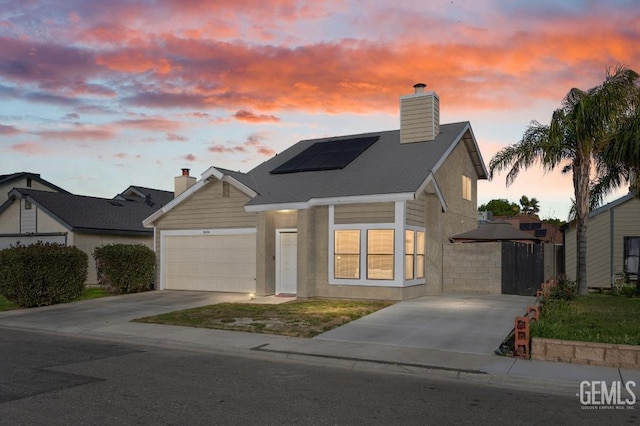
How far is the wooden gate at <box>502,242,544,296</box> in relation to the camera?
21.0 metres

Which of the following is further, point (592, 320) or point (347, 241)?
point (347, 241)

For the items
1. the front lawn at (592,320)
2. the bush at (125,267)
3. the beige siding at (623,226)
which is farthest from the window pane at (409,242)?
the bush at (125,267)

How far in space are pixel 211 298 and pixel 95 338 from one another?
24.5 feet

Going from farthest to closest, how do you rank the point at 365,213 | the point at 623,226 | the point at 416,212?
the point at 623,226 → the point at 416,212 → the point at 365,213

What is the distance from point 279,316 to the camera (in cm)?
1553

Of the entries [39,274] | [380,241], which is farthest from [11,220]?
[380,241]

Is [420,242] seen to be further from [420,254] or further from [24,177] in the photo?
[24,177]

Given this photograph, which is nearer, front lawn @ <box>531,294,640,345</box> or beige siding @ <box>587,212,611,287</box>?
front lawn @ <box>531,294,640,345</box>

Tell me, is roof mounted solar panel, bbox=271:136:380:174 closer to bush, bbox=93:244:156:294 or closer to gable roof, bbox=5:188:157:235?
bush, bbox=93:244:156:294

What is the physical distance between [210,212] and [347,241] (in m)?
→ 6.75

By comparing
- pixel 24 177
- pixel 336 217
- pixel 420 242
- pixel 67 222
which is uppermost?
pixel 24 177

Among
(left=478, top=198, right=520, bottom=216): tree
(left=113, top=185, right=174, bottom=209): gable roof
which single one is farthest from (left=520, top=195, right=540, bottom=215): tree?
(left=113, top=185, right=174, bottom=209): gable roof

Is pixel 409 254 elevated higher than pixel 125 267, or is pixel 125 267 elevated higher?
pixel 409 254

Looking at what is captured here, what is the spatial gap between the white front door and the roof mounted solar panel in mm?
3388
